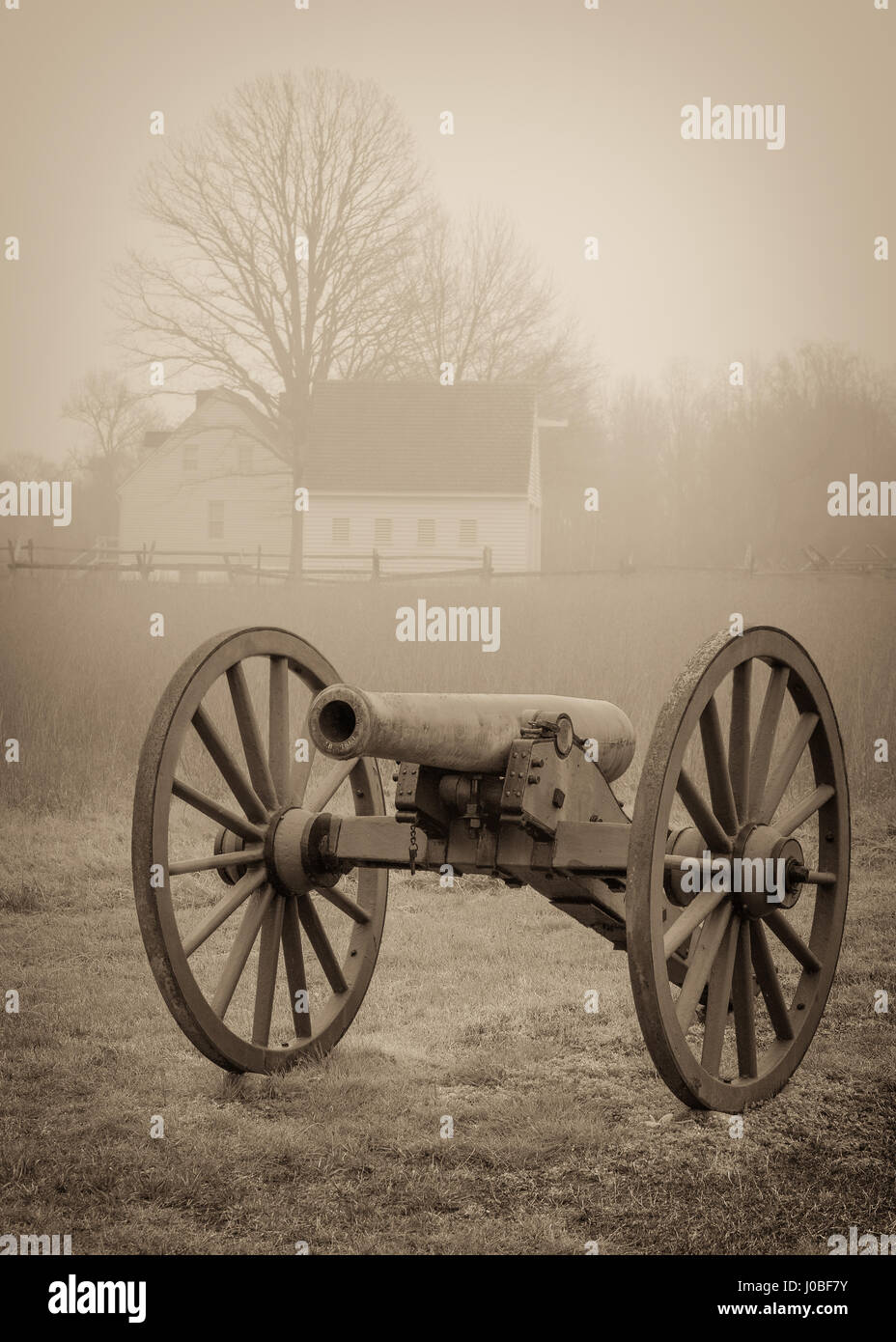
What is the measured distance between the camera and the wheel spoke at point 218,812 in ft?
13.8

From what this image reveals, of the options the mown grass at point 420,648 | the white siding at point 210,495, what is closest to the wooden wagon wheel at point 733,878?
the mown grass at point 420,648

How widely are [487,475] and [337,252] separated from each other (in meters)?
4.63

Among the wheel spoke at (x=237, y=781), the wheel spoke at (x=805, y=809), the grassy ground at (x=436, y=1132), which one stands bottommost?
the grassy ground at (x=436, y=1132)

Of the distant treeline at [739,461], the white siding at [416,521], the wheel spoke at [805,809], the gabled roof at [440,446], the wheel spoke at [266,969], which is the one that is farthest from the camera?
the gabled roof at [440,446]

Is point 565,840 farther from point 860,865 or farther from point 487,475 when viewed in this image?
point 487,475

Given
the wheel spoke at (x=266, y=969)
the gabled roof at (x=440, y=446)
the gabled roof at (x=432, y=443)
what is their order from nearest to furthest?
1. the wheel spoke at (x=266, y=969)
2. the gabled roof at (x=432, y=443)
3. the gabled roof at (x=440, y=446)

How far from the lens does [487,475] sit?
2214cm

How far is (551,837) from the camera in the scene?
12.9 ft

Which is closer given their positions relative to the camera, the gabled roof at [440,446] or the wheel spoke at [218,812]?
the wheel spoke at [218,812]

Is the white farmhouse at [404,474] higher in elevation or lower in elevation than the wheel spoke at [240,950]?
higher

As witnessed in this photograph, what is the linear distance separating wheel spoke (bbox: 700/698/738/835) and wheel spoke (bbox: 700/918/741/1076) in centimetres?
30

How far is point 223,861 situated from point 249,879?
0.62 feet

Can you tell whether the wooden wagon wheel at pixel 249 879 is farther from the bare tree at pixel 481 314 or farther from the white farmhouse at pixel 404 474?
the white farmhouse at pixel 404 474

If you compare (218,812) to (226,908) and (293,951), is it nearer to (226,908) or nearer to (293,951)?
(226,908)
